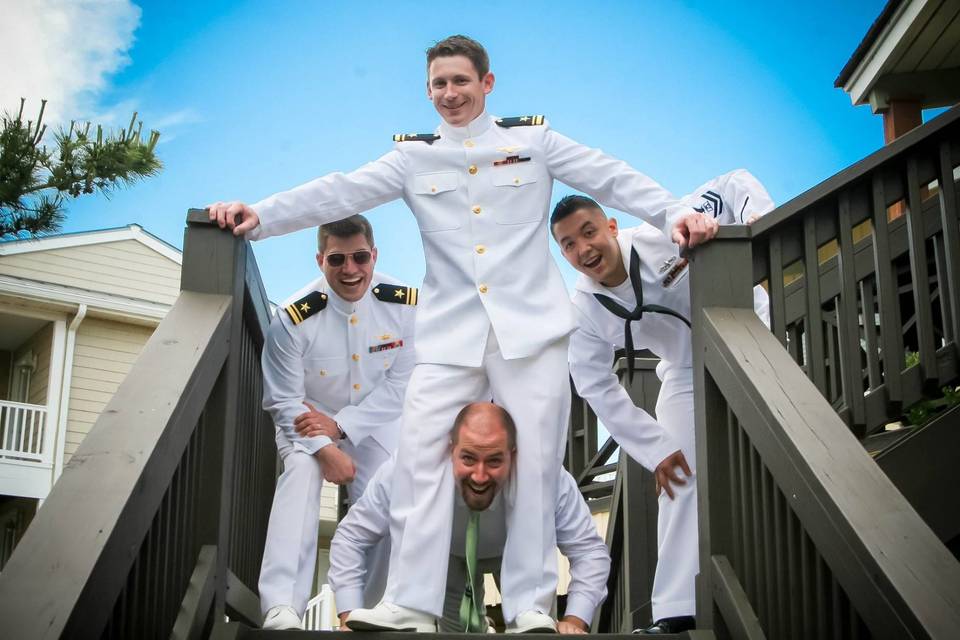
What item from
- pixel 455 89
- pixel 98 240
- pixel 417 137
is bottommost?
pixel 417 137

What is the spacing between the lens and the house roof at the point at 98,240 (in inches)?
554

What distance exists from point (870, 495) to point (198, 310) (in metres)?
1.55

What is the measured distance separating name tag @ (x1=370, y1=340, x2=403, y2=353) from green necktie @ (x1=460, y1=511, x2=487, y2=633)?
97 centimetres

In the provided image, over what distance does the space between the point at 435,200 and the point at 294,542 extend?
108 cm

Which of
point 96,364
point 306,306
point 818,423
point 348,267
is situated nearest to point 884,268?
point 818,423

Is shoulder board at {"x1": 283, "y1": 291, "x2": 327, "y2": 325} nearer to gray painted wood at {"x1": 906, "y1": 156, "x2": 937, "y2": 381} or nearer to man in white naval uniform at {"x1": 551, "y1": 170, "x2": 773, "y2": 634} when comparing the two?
man in white naval uniform at {"x1": 551, "y1": 170, "x2": 773, "y2": 634}

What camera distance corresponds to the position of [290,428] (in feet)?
12.1

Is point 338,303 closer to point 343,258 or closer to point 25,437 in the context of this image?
point 343,258

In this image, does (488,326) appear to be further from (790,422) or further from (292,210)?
(790,422)

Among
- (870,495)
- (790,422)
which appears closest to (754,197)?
(790,422)

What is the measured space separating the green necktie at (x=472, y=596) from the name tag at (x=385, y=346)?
97 centimetres

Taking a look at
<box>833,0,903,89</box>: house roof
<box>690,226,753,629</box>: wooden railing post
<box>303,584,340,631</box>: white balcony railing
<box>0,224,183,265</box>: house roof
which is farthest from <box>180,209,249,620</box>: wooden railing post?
<box>0,224,183,265</box>: house roof

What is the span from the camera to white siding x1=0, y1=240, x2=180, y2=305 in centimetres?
1425

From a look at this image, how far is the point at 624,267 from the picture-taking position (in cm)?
369
